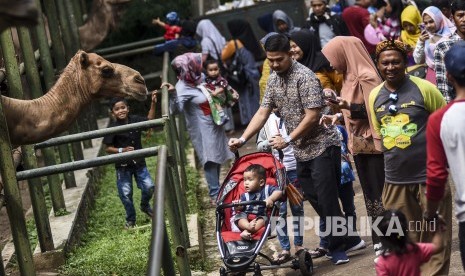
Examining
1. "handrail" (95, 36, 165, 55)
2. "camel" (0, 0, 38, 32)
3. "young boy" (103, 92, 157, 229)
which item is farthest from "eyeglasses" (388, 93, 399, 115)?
"handrail" (95, 36, 165, 55)

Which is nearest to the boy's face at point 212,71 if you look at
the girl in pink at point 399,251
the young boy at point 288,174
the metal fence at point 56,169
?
the metal fence at point 56,169

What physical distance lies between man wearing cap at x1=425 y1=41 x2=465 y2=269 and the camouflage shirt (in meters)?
2.57

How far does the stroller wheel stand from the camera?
891cm

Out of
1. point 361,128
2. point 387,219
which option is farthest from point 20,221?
point 361,128

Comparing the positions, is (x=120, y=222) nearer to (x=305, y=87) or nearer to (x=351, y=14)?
(x=305, y=87)

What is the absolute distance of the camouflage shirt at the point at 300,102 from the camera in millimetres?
9016

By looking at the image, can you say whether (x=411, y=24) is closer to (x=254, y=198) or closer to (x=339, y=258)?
(x=339, y=258)

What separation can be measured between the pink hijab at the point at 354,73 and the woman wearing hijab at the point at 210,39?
677cm

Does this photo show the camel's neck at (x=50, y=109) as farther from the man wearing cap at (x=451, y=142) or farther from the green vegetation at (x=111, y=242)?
the man wearing cap at (x=451, y=142)

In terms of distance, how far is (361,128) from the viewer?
9.07 metres

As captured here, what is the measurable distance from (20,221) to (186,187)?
5204mm

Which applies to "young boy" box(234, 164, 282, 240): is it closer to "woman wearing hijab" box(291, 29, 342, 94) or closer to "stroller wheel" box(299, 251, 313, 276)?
"stroller wheel" box(299, 251, 313, 276)

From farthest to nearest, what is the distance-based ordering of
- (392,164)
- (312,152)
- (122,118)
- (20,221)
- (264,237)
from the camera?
(122,118)
(312,152)
(264,237)
(392,164)
(20,221)

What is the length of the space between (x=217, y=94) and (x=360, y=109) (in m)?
3.52
